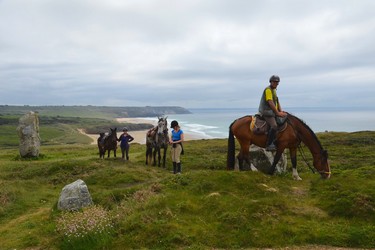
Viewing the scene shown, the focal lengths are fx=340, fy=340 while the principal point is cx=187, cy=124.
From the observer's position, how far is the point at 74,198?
12.8 m

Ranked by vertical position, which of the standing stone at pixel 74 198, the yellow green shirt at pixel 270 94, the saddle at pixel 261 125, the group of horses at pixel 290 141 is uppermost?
the yellow green shirt at pixel 270 94

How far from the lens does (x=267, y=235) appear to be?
30.8 ft

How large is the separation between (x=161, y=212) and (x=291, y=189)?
5176mm

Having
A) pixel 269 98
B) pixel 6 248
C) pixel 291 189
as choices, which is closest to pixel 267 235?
pixel 291 189

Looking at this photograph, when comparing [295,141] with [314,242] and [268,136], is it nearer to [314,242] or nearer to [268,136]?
[268,136]

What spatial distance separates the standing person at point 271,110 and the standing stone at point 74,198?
746 cm

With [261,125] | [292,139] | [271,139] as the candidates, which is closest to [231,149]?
[261,125]

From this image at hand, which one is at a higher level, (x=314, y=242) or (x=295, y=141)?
(x=295, y=141)

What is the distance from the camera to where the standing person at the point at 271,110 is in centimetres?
1375

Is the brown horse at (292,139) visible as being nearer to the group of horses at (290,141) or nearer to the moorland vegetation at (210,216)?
the group of horses at (290,141)

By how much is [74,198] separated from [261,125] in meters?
7.97

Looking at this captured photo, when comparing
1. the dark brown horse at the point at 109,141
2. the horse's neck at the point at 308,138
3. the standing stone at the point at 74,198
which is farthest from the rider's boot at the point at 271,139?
the dark brown horse at the point at 109,141

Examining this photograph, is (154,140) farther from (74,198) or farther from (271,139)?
(271,139)

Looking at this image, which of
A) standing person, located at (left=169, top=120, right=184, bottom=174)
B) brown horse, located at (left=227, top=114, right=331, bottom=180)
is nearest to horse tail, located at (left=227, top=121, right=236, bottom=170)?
brown horse, located at (left=227, top=114, right=331, bottom=180)
